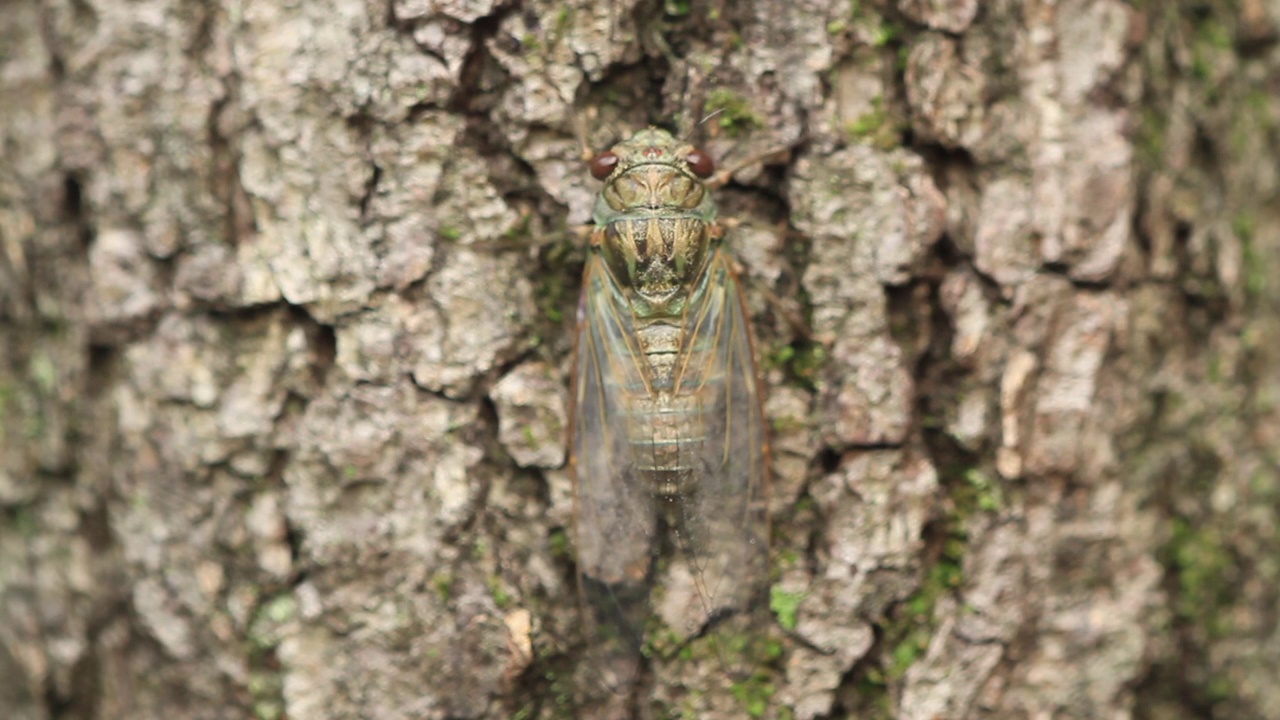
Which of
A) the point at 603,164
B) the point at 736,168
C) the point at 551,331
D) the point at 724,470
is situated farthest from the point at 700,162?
the point at 724,470

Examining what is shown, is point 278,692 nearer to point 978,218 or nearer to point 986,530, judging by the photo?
point 986,530

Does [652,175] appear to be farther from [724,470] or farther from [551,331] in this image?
[724,470]

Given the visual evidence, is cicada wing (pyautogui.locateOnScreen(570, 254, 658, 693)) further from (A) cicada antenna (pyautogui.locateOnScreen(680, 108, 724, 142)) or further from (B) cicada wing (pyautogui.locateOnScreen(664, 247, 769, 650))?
(A) cicada antenna (pyautogui.locateOnScreen(680, 108, 724, 142))

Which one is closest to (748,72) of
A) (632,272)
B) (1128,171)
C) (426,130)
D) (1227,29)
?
(632,272)

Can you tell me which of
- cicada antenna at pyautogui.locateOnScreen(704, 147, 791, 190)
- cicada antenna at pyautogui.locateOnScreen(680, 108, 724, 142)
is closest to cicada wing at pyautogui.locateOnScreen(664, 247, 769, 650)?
cicada antenna at pyautogui.locateOnScreen(704, 147, 791, 190)

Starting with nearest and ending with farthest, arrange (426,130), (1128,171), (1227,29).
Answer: (426,130) < (1128,171) < (1227,29)

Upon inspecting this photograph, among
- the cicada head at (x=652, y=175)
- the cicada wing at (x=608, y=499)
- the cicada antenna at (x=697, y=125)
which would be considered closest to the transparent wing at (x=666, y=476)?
the cicada wing at (x=608, y=499)

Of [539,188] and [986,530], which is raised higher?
[539,188]
